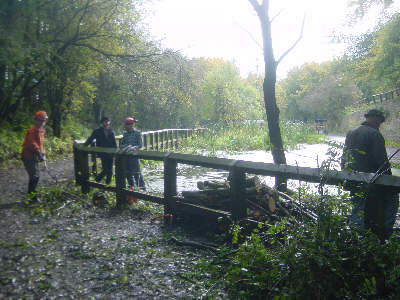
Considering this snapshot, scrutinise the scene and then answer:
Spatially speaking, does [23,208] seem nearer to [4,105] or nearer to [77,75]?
[4,105]

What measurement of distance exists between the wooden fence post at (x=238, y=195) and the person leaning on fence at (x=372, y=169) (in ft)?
4.44

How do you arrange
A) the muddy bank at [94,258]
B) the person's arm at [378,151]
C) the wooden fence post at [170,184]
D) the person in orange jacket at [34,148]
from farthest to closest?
the person in orange jacket at [34,148]
the wooden fence post at [170,184]
the person's arm at [378,151]
the muddy bank at [94,258]

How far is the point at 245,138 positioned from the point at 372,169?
1893cm

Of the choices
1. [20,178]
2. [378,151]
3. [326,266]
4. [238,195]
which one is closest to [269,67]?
[378,151]

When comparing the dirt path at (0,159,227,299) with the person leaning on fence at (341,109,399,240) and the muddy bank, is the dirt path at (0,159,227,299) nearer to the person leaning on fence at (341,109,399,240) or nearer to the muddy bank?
the muddy bank

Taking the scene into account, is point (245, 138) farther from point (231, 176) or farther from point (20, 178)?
point (231, 176)

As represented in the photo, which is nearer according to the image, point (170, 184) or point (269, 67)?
point (170, 184)

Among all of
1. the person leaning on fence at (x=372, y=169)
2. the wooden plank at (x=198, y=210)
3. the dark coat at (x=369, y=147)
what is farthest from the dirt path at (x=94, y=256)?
the dark coat at (x=369, y=147)

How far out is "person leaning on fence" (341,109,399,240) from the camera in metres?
3.21

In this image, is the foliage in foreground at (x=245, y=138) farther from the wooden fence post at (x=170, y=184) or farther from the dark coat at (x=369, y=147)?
the dark coat at (x=369, y=147)

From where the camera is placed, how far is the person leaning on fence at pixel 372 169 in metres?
3.21

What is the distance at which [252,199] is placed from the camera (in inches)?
192

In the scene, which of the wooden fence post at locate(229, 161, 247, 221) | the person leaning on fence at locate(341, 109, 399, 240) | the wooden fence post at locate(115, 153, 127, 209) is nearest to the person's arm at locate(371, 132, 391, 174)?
the person leaning on fence at locate(341, 109, 399, 240)

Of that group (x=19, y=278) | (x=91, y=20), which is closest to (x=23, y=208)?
(x=19, y=278)
